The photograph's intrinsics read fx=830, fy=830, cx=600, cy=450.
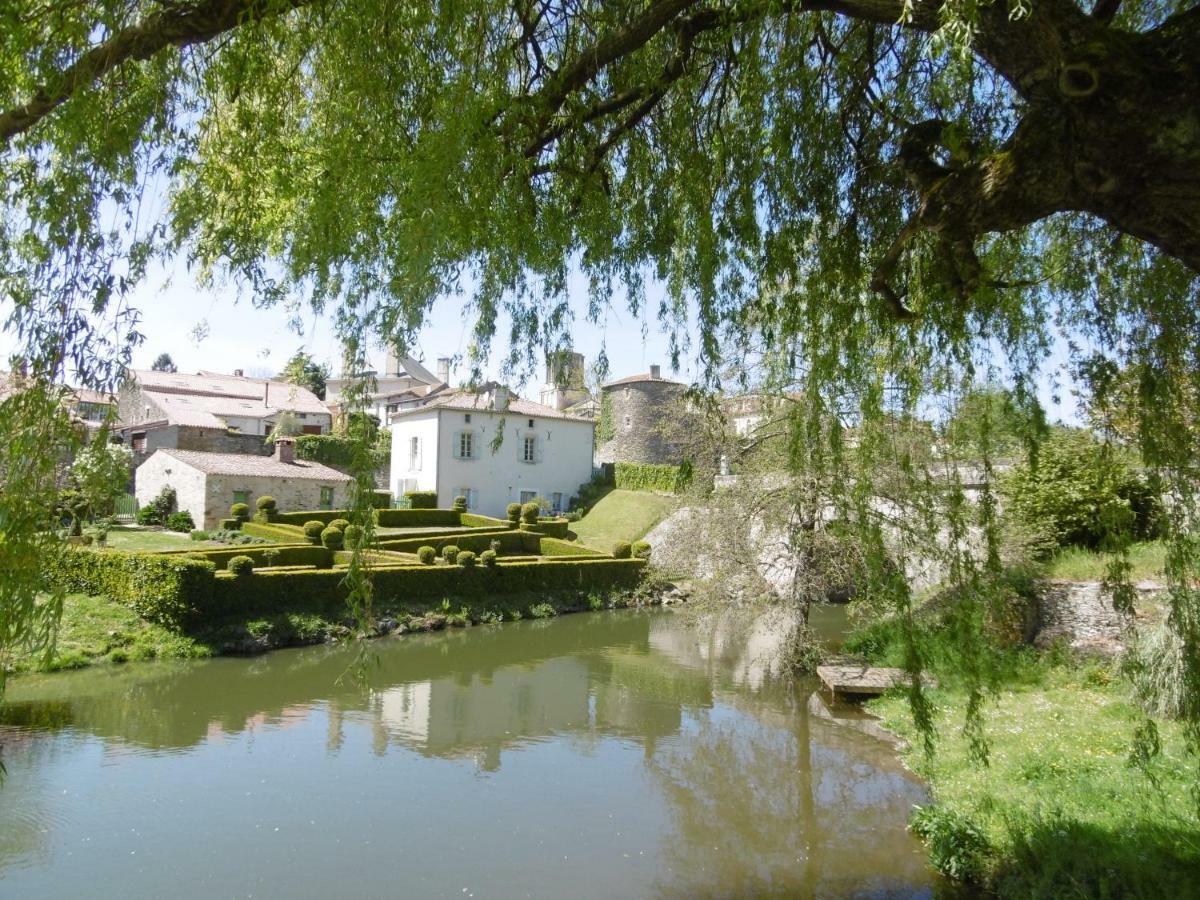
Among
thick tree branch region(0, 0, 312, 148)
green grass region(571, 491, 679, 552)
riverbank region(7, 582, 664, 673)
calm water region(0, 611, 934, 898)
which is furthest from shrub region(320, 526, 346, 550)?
thick tree branch region(0, 0, 312, 148)

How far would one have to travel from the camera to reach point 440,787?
29.6ft

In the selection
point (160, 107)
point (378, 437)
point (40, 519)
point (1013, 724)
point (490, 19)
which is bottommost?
point (1013, 724)

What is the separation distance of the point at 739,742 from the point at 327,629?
913cm

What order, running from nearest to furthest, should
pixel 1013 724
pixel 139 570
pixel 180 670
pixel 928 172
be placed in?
pixel 928 172, pixel 1013 724, pixel 180 670, pixel 139 570

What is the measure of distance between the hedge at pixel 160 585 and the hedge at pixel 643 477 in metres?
19.7

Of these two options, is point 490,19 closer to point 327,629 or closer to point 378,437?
point 378,437

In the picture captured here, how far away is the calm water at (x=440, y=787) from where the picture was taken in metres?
6.97

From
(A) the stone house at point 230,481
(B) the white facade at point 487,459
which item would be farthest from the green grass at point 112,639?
(B) the white facade at point 487,459

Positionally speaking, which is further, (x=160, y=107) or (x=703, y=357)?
(x=703, y=357)

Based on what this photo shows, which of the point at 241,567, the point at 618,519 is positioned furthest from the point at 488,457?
the point at 241,567

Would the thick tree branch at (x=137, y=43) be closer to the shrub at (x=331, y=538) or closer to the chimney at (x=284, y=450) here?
the shrub at (x=331, y=538)

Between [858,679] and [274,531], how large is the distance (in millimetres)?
16442

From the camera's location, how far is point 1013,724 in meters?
9.05

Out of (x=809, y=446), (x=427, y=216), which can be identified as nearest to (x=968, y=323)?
(x=809, y=446)
